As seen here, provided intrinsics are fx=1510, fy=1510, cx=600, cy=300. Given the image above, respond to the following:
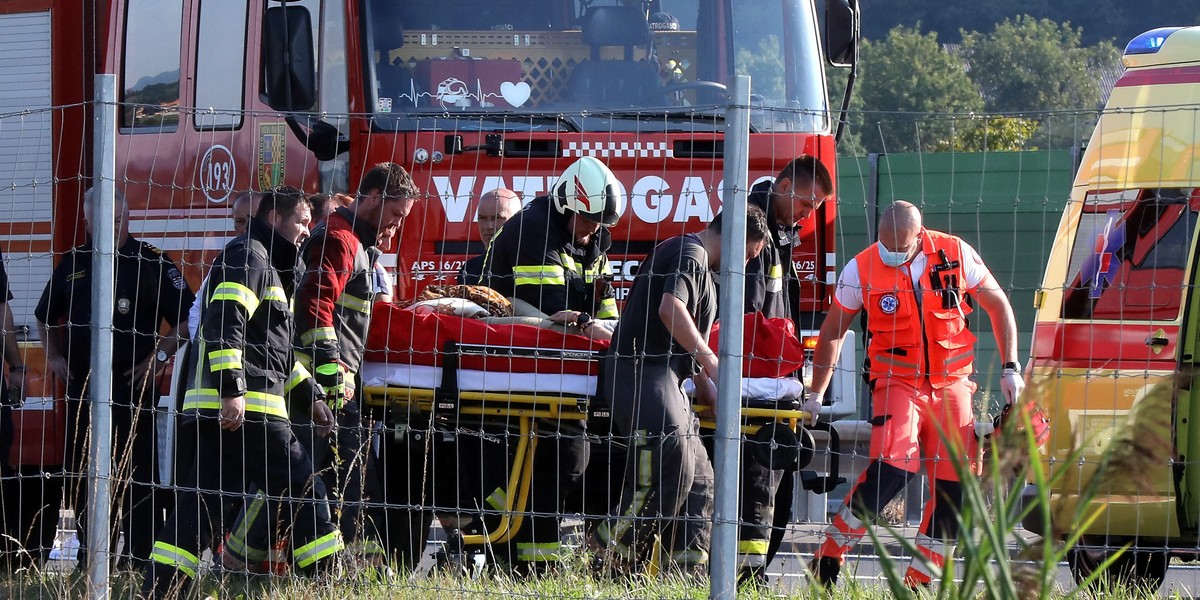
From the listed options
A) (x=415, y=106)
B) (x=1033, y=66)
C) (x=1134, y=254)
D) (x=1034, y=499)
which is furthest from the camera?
(x=1033, y=66)

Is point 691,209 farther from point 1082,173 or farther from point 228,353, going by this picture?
point 228,353

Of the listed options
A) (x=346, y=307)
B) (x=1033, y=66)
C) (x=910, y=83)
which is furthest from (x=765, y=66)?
(x=1033, y=66)

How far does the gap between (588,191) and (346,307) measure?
1003mm

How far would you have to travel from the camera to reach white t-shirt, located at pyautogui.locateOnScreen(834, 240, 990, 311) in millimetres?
5645

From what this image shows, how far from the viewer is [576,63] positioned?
6832 mm

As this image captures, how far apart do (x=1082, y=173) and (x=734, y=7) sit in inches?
68.3

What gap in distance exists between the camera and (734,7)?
6992 millimetres

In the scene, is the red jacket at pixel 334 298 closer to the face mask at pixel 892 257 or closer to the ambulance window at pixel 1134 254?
the face mask at pixel 892 257

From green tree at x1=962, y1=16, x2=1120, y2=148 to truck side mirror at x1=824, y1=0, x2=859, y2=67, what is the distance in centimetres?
4162

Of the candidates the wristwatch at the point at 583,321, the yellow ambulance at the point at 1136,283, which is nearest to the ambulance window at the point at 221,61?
the wristwatch at the point at 583,321

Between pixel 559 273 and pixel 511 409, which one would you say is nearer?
pixel 511 409

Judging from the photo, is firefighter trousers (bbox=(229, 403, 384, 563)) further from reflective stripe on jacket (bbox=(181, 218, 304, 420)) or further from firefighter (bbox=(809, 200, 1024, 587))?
firefighter (bbox=(809, 200, 1024, 587))

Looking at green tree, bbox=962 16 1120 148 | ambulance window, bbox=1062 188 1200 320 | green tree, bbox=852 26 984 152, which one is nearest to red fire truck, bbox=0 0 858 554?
ambulance window, bbox=1062 188 1200 320

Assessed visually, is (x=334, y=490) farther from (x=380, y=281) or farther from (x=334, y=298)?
(x=380, y=281)
